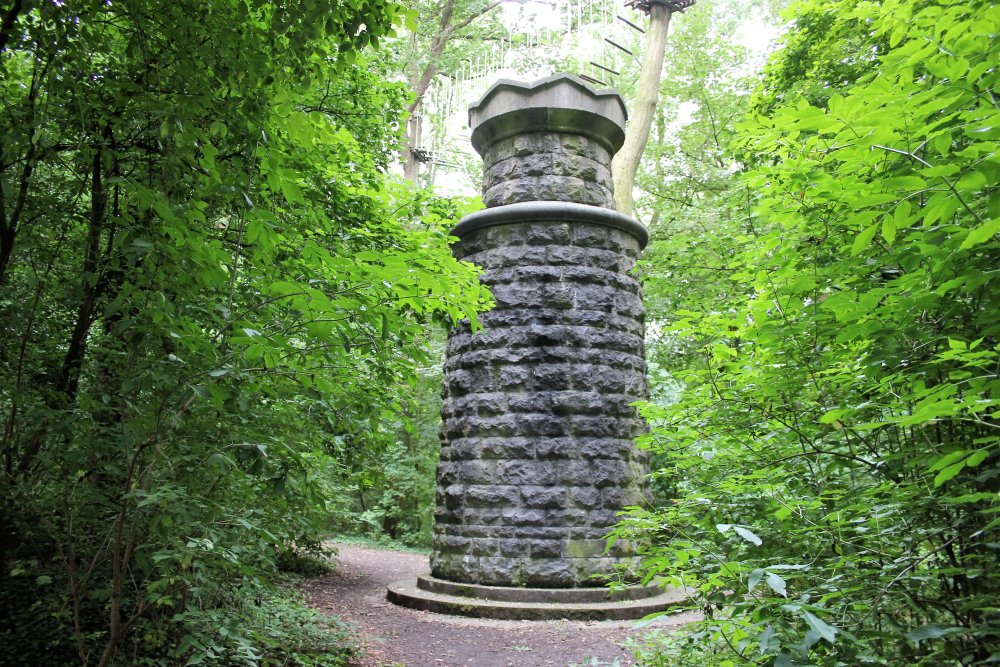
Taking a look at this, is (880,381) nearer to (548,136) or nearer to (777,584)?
(777,584)

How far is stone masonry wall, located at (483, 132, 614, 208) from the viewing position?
672 centimetres

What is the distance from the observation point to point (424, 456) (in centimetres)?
1332

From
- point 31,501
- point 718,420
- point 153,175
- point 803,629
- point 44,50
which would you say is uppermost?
point 44,50

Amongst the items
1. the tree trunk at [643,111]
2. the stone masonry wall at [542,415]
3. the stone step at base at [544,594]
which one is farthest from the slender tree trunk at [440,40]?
the stone step at base at [544,594]

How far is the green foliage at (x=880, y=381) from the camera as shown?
5.20 ft

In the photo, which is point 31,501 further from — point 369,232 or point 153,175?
point 369,232

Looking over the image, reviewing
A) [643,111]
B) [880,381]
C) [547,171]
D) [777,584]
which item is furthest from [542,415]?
[643,111]

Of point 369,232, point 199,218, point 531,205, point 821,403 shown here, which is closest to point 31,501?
point 199,218

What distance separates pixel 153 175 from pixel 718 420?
2.71 m

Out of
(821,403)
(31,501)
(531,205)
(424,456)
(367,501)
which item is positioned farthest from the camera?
(367,501)

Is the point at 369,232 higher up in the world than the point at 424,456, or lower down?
higher up

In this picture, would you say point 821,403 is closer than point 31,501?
No

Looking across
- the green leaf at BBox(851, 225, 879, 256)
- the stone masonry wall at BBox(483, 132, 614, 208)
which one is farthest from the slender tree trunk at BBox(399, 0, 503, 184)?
the green leaf at BBox(851, 225, 879, 256)

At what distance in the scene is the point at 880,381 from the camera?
75.9 inches
